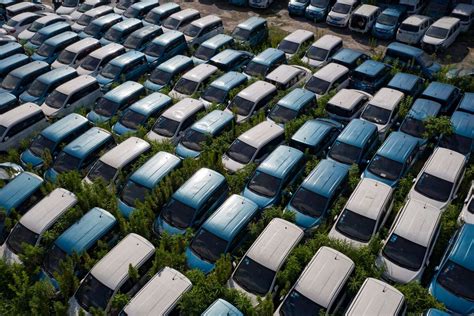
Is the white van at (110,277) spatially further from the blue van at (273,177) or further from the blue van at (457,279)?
the blue van at (457,279)

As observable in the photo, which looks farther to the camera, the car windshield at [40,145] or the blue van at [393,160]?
the car windshield at [40,145]

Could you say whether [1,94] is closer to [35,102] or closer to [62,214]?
[35,102]

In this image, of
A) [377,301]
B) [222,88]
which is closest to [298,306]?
[377,301]

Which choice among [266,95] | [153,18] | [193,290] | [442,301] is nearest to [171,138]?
[266,95]

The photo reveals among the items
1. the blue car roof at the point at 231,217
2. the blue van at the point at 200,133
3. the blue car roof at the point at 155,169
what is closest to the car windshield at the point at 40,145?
the blue car roof at the point at 155,169

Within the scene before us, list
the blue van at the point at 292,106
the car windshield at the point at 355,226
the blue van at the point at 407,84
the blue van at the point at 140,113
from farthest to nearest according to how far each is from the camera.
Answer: the blue van at the point at 407,84, the blue van at the point at 140,113, the blue van at the point at 292,106, the car windshield at the point at 355,226

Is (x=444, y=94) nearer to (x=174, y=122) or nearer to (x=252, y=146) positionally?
(x=252, y=146)

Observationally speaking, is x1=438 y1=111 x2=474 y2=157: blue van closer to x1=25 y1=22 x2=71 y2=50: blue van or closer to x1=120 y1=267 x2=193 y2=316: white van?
x1=120 y1=267 x2=193 y2=316: white van
